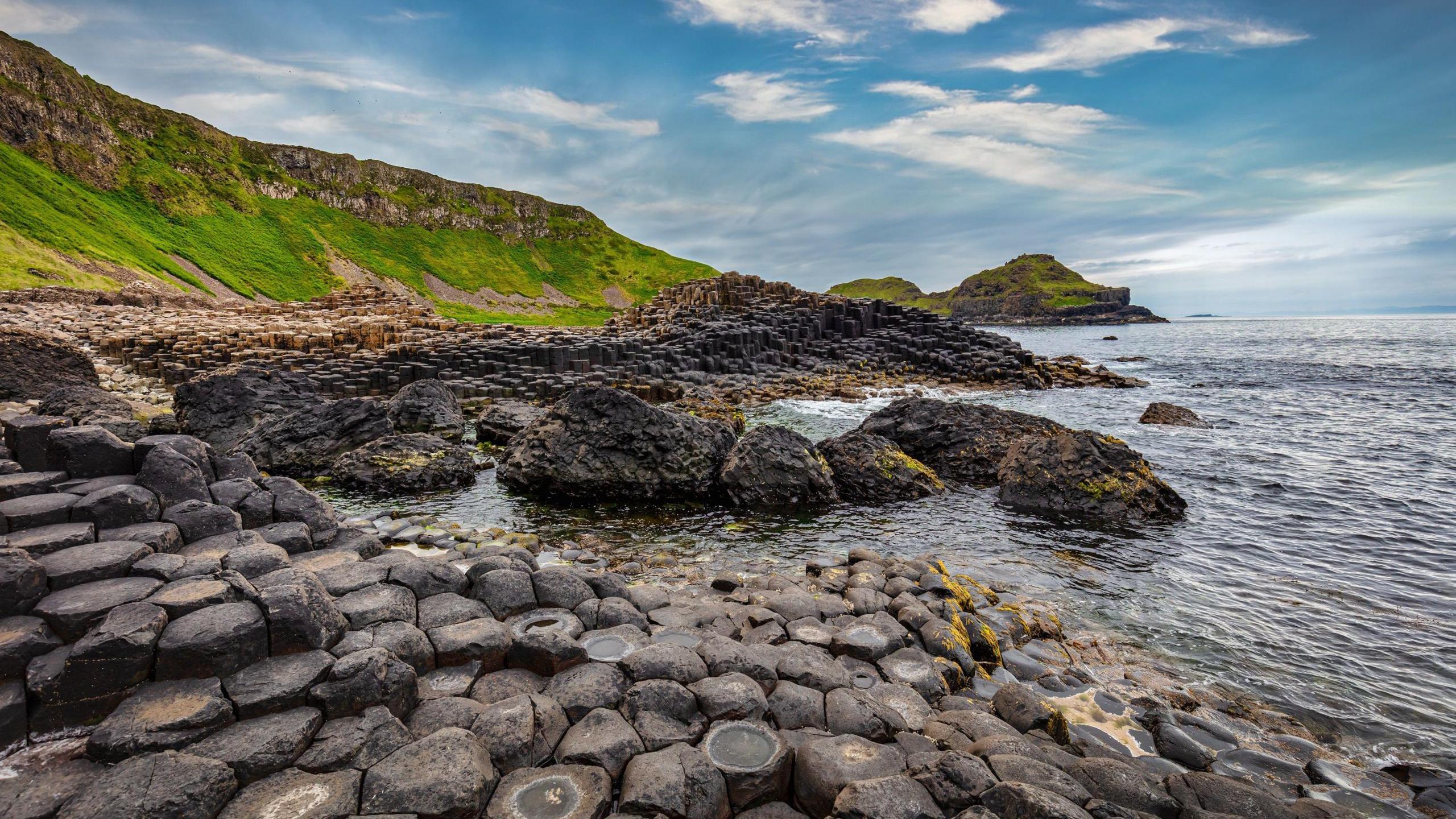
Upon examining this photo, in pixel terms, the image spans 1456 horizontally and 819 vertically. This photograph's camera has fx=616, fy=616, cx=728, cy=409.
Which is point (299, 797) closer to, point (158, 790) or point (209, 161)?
point (158, 790)

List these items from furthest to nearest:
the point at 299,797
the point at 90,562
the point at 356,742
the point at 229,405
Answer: the point at 229,405
the point at 90,562
the point at 356,742
the point at 299,797

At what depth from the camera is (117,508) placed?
5801 mm

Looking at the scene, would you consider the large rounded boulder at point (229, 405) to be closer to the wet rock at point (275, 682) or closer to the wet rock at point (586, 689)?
the wet rock at point (275, 682)

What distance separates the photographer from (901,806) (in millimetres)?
3471

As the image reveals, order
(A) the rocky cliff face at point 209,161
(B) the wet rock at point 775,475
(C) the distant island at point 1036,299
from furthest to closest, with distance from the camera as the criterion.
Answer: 1. (C) the distant island at point 1036,299
2. (A) the rocky cliff face at point 209,161
3. (B) the wet rock at point 775,475

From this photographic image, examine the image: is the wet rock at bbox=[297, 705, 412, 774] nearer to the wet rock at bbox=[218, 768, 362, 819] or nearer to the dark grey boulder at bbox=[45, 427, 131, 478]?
the wet rock at bbox=[218, 768, 362, 819]

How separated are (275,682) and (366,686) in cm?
57

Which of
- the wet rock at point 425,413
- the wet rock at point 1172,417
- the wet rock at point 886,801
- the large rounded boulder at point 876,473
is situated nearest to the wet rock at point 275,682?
the wet rock at point 886,801

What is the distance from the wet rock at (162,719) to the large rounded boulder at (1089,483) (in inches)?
467

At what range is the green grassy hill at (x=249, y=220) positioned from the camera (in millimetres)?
53406

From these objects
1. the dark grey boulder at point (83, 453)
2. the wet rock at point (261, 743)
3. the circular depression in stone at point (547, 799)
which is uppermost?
the dark grey boulder at point (83, 453)

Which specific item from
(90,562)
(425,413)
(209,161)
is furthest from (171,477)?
(209,161)

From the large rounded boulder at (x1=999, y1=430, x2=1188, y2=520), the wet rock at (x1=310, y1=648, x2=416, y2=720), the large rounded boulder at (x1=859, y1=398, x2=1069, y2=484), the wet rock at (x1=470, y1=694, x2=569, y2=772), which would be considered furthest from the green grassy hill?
the large rounded boulder at (x1=999, y1=430, x2=1188, y2=520)

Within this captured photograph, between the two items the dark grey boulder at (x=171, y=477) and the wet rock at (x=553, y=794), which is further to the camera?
the dark grey boulder at (x=171, y=477)
